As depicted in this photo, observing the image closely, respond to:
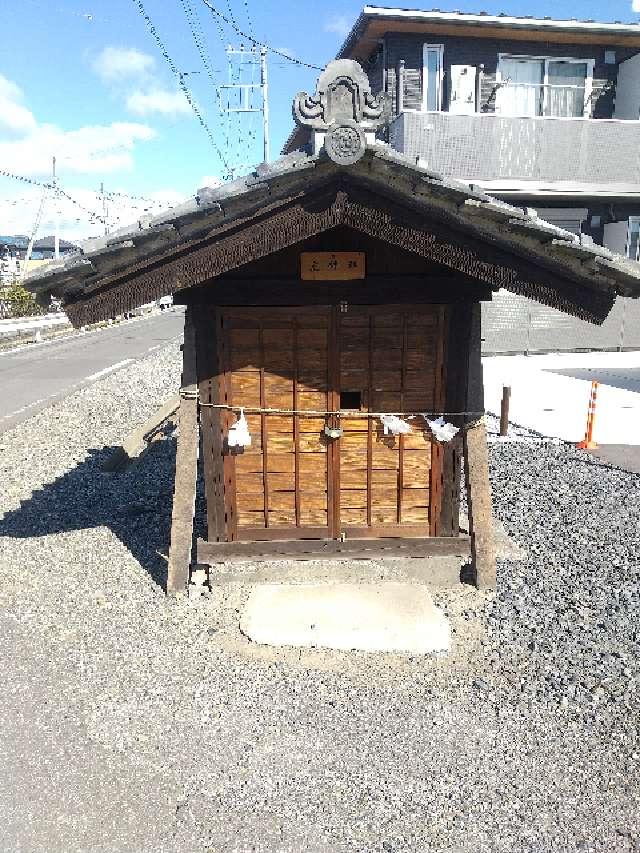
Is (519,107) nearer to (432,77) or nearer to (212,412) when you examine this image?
(432,77)

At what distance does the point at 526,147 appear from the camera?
18.4 metres

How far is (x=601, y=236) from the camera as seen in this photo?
2194 cm

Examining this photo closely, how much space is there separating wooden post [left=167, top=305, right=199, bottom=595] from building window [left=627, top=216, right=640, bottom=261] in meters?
20.8

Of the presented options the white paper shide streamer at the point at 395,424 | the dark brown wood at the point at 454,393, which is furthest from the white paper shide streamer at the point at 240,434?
the dark brown wood at the point at 454,393

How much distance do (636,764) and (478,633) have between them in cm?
154

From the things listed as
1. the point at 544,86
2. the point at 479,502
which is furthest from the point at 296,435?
the point at 544,86

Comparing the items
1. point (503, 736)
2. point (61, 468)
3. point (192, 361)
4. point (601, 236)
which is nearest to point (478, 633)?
point (503, 736)

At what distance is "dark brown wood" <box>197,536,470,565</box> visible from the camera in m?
5.79

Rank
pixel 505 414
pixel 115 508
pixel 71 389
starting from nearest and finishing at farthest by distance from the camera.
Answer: pixel 115 508 → pixel 505 414 → pixel 71 389

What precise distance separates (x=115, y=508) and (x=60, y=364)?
16662 millimetres

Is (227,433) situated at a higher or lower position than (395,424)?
lower

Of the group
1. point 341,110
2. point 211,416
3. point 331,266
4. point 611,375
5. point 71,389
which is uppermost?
point 341,110

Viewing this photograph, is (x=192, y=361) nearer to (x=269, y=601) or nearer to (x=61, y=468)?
(x=269, y=601)

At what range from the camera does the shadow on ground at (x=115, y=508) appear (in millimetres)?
6777
